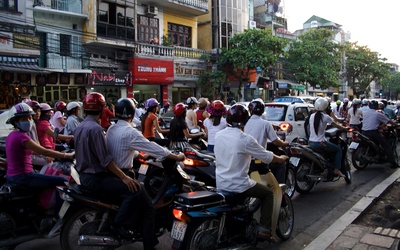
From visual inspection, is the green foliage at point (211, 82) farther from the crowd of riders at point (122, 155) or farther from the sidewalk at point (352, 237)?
the crowd of riders at point (122, 155)

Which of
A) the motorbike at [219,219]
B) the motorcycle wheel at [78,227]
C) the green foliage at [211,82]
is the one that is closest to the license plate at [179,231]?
the motorbike at [219,219]

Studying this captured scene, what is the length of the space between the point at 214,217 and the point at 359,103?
1008 cm

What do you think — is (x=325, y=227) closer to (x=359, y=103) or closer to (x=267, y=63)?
(x=359, y=103)

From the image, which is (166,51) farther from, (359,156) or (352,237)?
(352,237)

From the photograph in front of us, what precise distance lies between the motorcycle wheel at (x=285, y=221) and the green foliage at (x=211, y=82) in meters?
20.1

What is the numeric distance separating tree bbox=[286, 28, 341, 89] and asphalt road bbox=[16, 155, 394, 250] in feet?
92.2

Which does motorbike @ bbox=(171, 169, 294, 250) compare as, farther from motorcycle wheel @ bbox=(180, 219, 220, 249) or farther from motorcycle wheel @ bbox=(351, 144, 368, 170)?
motorcycle wheel @ bbox=(351, 144, 368, 170)

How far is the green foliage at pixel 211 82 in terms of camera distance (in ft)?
79.9

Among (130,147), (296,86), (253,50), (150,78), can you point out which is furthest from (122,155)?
(296,86)

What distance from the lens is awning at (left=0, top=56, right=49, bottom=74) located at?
15.4m

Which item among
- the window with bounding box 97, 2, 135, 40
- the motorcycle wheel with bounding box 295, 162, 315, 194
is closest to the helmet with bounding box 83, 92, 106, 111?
the motorcycle wheel with bounding box 295, 162, 315, 194

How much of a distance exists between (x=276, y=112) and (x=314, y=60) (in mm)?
27223

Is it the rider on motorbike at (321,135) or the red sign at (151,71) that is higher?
the red sign at (151,71)

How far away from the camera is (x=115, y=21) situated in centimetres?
2020
